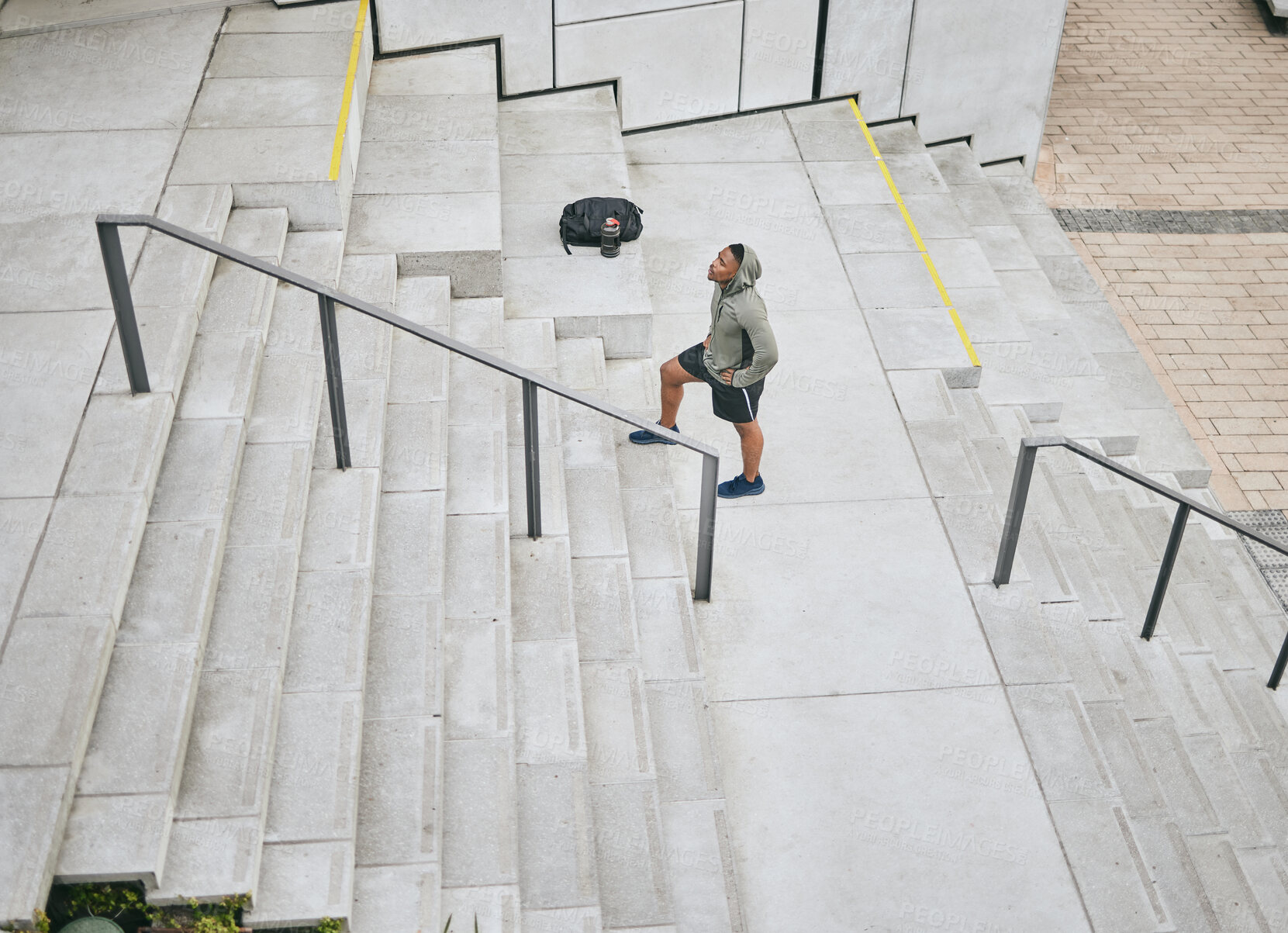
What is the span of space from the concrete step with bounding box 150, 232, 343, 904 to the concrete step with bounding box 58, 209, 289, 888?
0.05ft

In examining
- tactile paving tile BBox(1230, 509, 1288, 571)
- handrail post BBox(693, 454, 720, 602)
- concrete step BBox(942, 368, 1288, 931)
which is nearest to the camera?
concrete step BBox(942, 368, 1288, 931)

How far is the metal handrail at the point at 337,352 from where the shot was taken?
430 centimetres

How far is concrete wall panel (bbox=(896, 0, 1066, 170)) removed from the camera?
9727 mm

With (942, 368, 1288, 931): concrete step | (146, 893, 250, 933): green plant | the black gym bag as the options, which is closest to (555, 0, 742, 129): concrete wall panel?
the black gym bag

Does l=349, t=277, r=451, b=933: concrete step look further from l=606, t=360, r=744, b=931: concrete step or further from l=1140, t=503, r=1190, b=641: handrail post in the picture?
l=1140, t=503, r=1190, b=641: handrail post

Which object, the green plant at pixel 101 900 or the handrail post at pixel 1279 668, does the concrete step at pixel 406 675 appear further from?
the handrail post at pixel 1279 668

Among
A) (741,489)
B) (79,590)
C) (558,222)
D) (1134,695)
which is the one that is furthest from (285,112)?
(1134,695)

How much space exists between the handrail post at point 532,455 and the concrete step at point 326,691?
63 centimetres

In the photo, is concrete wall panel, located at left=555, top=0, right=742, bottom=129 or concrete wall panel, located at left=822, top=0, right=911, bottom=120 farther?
concrete wall panel, located at left=822, top=0, right=911, bottom=120

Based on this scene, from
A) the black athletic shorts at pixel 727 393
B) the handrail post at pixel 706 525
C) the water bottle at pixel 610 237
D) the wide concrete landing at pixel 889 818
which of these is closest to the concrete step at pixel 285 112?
the water bottle at pixel 610 237

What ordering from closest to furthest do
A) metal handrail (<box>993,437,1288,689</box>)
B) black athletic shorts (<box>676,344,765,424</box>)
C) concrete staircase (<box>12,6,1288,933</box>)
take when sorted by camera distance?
concrete staircase (<box>12,6,1288,933</box>) < metal handrail (<box>993,437,1288,689</box>) < black athletic shorts (<box>676,344,765,424</box>)

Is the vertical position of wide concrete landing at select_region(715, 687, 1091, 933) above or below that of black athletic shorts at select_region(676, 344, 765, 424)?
below

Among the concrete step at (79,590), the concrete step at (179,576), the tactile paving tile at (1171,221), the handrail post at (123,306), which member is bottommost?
the tactile paving tile at (1171,221)

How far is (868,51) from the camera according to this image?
9.68m
